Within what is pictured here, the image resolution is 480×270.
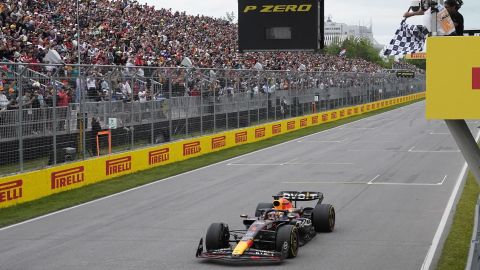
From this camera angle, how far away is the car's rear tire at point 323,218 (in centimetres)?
1313

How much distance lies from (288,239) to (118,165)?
1183 cm

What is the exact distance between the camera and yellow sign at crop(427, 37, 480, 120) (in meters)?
5.43

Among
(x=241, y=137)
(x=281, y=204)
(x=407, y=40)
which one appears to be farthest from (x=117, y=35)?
(x=407, y=40)

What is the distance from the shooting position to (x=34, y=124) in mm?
18141

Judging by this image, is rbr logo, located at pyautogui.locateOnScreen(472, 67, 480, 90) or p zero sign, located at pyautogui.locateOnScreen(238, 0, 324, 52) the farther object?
p zero sign, located at pyautogui.locateOnScreen(238, 0, 324, 52)

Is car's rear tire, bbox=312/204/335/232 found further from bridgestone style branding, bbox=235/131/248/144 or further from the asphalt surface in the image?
bridgestone style branding, bbox=235/131/248/144

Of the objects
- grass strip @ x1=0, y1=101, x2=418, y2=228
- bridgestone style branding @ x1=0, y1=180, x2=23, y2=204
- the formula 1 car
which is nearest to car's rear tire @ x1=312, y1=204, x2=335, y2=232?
the formula 1 car

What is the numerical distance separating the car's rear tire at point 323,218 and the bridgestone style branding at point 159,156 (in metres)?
11.7

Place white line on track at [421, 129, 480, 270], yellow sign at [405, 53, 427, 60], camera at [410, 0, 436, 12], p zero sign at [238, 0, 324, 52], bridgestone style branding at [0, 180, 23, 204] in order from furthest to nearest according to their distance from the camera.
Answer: bridgestone style branding at [0, 180, 23, 204]
p zero sign at [238, 0, 324, 52]
white line on track at [421, 129, 480, 270]
yellow sign at [405, 53, 427, 60]
camera at [410, 0, 436, 12]

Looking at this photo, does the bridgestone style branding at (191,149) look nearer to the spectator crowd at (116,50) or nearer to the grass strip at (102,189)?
the grass strip at (102,189)

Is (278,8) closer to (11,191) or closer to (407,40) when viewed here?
(407,40)

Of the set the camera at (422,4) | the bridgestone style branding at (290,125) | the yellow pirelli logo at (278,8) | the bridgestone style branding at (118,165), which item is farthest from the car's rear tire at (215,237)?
the bridgestone style branding at (290,125)

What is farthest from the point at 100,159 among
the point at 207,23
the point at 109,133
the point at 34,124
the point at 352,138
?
the point at 207,23

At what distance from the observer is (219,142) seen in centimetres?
3050
